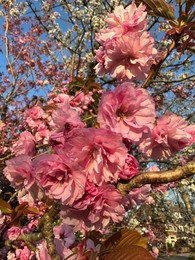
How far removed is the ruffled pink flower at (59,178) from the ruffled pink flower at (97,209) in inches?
1.1

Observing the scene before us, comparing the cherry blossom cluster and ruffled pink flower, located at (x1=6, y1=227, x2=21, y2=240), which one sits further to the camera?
ruffled pink flower, located at (x1=6, y1=227, x2=21, y2=240)

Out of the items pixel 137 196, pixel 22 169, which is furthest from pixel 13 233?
pixel 22 169

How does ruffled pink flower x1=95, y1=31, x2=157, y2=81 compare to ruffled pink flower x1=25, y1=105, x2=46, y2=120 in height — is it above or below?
below

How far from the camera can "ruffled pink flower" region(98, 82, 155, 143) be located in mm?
817

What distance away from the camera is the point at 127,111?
2.85 feet

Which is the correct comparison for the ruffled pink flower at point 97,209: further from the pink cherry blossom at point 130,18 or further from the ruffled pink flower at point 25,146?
the pink cherry blossom at point 130,18

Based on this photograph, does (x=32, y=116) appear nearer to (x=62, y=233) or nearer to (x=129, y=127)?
(x=62, y=233)

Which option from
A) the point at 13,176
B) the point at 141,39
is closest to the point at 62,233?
the point at 13,176

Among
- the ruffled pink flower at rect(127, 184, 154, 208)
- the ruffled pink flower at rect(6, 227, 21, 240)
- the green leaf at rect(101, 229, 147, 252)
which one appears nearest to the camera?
the green leaf at rect(101, 229, 147, 252)

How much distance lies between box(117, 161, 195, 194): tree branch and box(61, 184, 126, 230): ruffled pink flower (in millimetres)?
51

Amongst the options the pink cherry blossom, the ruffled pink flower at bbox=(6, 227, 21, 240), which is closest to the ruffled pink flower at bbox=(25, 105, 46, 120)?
the pink cherry blossom

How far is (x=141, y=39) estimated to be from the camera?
97cm

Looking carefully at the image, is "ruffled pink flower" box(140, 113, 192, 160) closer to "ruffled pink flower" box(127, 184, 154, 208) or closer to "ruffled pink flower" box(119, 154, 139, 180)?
"ruffled pink flower" box(119, 154, 139, 180)

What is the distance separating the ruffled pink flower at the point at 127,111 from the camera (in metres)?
0.82
